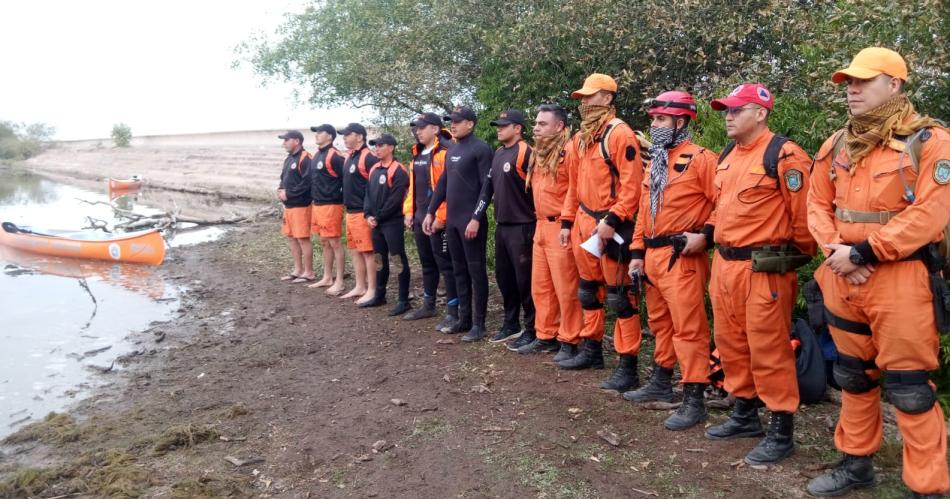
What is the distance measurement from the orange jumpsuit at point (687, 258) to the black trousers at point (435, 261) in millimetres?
3315

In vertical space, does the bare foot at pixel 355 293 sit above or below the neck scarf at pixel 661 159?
below

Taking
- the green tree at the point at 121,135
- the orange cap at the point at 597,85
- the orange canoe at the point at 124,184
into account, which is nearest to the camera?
the orange cap at the point at 597,85

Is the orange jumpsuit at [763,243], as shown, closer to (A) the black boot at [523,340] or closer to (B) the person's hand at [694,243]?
(B) the person's hand at [694,243]

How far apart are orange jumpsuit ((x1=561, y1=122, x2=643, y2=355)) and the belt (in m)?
1.20

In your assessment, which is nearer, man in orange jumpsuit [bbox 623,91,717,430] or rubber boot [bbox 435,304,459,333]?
man in orange jumpsuit [bbox 623,91,717,430]

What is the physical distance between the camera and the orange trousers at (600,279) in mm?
5758

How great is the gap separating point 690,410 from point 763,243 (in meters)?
1.35

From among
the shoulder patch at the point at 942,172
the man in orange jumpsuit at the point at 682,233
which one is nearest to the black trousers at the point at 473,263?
the man in orange jumpsuit at the point at 682,233

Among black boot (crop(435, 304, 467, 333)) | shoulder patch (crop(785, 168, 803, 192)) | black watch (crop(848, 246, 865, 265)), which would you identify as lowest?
black boot (crop(435, 304, 467, 333))

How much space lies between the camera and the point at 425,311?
8.65 meters

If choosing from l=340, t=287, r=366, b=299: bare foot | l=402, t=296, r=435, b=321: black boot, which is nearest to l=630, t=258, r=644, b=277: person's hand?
l=402, t=296, r=435, b=321: black boot

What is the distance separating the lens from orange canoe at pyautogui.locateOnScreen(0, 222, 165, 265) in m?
13.6

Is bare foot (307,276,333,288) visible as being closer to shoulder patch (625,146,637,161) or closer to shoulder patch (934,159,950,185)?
shoulder patch (625,146,637,161)

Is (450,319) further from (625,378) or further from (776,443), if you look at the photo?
(776,443)
